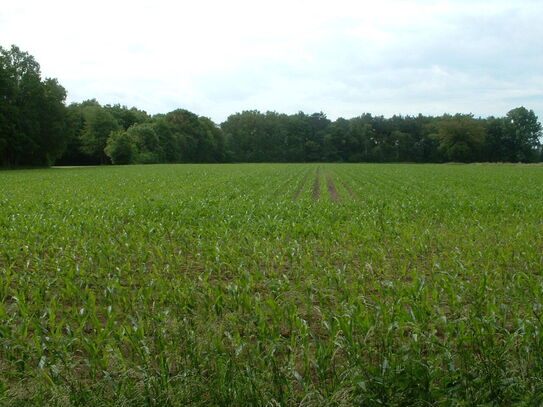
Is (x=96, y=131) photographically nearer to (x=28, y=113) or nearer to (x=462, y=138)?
(x=28, y=113)

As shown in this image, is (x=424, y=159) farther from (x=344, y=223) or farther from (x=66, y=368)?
(x=66, y=368)

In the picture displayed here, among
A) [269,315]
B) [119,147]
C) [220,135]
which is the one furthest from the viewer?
Result: [220,135]

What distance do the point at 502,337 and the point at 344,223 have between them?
7194 mm

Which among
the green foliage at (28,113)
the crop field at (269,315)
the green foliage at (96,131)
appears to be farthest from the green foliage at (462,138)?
the crop field at (269,315)

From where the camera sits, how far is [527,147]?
98750mm

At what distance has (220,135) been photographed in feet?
373

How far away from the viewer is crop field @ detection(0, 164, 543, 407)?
3.11m

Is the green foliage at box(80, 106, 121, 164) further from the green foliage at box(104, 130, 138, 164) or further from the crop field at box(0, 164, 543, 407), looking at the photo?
the crop field at box(0, 164, 543, 407)

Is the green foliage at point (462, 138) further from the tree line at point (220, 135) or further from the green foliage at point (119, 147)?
the green foliage at point (119, 147)

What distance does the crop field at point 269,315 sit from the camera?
3107 millimetres

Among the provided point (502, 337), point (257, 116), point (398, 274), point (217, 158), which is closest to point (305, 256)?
point (398, 274)

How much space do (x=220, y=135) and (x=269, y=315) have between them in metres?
112

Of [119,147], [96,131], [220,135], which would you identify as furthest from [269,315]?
[220,135]

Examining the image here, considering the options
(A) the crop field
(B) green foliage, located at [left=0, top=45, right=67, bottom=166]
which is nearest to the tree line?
(B) green foliage, located at [left=0, top=45, right=67, bottom=166]
